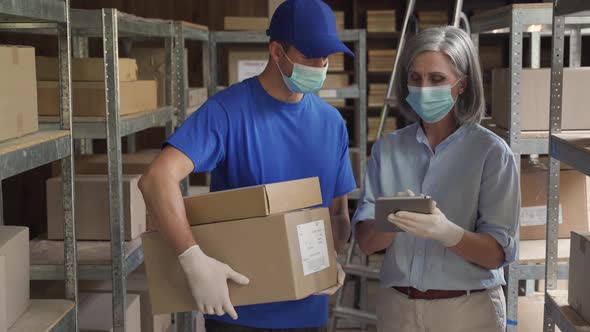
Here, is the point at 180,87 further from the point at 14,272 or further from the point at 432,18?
the point at 432,18

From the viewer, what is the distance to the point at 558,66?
8.25ft

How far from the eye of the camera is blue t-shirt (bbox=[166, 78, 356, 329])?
2.20 metres

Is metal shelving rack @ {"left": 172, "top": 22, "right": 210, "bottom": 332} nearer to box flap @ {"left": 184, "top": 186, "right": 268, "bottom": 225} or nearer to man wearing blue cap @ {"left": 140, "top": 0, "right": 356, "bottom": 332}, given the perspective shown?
man wearing blue cap @ {"left": 140, "top": 0, "right": 356, "bottom": 332}

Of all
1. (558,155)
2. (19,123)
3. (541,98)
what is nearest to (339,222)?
(558,155)

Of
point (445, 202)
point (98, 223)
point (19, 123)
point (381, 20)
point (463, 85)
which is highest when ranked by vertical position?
point (381, 20)

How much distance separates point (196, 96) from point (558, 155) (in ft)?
9.28

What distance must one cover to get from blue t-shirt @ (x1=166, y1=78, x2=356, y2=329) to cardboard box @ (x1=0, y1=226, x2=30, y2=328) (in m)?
0.63

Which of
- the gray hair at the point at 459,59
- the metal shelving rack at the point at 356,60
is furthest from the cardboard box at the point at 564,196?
the metal shelving rack at the point at 356,60

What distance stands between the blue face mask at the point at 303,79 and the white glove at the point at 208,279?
54cm

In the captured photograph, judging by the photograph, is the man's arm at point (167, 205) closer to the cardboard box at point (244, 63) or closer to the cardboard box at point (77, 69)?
the cardboard box at point (77, 69)

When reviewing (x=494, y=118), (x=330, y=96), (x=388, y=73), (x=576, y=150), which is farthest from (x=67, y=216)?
(x=388, y=73)

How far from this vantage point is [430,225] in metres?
2.04

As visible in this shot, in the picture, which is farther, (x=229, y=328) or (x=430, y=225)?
(x=229, y=328)

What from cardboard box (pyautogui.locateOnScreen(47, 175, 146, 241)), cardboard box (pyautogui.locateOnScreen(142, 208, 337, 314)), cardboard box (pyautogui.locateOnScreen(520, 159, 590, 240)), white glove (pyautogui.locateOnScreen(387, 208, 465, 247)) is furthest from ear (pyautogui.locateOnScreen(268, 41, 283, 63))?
cardboard box (pyautogui.locateOnScreen(520, 159, 590, 240))
